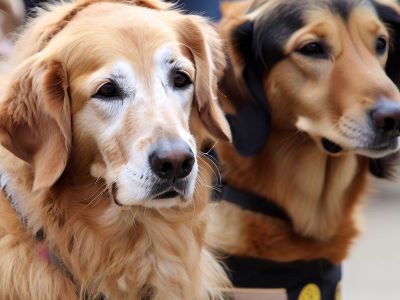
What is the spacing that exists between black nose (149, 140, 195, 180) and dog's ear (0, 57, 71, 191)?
37 cm

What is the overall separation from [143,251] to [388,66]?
1.65m

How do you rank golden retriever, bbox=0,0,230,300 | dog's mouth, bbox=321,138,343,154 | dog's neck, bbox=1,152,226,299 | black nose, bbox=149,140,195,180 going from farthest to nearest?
dog's mouth, bbox=321,138,343,154 < dog's neck, bbox=1,152,226,299 < golden retriever, bbox=0,0,230,300 < black nose, bbox=149,140,195,180

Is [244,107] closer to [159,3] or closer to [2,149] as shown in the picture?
[159,3]

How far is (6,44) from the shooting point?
353 cm

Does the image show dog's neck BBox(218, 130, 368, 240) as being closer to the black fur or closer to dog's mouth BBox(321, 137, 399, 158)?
the black fur

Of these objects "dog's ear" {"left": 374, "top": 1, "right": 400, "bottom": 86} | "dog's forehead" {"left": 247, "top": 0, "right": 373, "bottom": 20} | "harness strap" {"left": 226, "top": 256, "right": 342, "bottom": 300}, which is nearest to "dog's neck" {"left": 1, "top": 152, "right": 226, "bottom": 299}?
"harness strap" {"left": 226, "top": 256, "right": 342, "bottom": 300}

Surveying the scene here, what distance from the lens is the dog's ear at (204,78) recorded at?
327cm

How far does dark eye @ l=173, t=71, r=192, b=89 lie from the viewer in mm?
3122

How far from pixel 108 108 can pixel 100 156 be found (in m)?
0.18

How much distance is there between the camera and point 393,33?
397cm

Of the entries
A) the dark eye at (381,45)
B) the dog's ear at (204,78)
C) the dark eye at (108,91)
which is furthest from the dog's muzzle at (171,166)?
the dark eye at (381,45)

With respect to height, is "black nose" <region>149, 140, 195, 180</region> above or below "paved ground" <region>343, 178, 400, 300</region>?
above

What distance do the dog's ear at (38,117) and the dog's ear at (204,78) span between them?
1.84ft

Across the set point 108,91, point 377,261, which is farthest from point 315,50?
point 377,261
